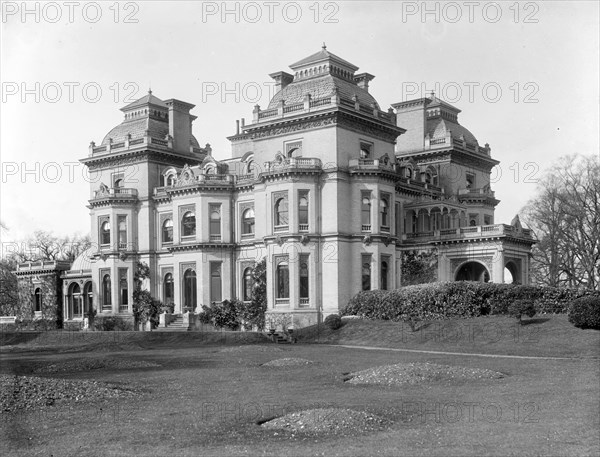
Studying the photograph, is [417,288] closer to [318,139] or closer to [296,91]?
[318,139]

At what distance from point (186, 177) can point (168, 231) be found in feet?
16.1

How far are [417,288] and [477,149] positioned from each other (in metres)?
22.7

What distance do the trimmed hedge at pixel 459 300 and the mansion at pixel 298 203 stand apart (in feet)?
14.6

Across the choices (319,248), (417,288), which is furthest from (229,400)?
(319,248)

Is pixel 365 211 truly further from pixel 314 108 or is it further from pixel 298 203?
pixel 314 108

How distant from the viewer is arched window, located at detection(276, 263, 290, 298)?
48094 millimetres

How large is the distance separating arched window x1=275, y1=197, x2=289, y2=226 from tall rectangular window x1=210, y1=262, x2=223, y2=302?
7345mm

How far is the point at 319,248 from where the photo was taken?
47.9 meters

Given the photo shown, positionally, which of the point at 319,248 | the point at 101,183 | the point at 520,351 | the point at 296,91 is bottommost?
the point at 520,351

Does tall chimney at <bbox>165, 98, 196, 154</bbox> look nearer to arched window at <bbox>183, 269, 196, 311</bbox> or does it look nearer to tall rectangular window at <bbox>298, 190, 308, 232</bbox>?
arched window at <bbox>183, 269, 196, 311</bbox>

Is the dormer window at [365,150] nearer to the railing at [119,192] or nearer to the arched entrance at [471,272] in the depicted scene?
the arched entrance at [471,272]

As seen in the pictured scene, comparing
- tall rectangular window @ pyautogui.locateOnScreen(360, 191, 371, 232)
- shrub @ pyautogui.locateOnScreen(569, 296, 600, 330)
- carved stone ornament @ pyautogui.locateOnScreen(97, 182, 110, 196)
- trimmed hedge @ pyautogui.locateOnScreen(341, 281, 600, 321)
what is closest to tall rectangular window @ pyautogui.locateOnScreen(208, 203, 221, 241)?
carved stone ornament @ pyautogui.locateOnScreen(97, 182, 110, 196)

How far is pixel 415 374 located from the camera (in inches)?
851

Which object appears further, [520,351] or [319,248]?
[319,248]
